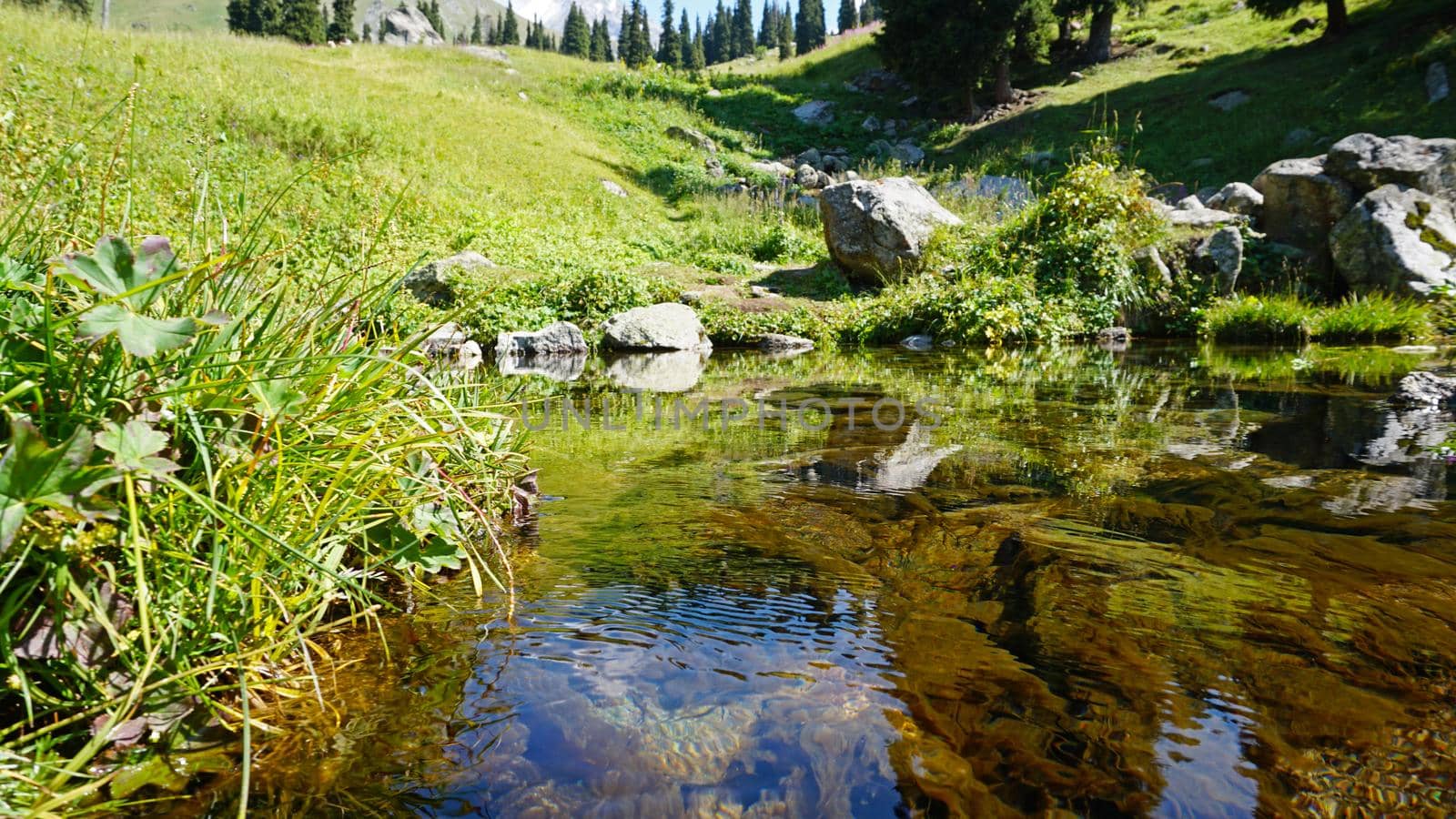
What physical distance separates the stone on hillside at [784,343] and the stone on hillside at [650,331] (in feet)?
3.05

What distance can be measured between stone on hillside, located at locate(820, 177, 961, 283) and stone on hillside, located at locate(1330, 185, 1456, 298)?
5.37 meters

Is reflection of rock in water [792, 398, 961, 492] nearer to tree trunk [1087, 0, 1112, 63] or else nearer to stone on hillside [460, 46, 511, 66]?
tree trunk [1087, 0, 1112, 63]

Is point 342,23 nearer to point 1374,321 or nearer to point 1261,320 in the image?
point 1261,320

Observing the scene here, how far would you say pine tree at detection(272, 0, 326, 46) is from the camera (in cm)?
5169

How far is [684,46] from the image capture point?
85562 millimetres

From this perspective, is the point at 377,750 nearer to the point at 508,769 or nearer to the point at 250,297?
the point at 508,769

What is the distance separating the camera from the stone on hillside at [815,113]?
31.8m

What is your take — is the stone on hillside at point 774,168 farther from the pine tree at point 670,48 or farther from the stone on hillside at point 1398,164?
the pine tree at point 670,48

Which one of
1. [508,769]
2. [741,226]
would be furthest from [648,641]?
[741,226]

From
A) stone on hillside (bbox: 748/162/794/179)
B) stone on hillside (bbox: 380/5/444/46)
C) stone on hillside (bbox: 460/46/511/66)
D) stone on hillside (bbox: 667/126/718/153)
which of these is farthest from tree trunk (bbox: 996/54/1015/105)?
stone on hillside (bbox: 380/5/444/46)

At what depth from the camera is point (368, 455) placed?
188cm

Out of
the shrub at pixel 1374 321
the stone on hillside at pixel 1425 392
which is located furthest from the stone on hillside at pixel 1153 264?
the stone on hillside at pixel 1425 392

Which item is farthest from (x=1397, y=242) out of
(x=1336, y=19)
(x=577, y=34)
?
(x=577, y=34)

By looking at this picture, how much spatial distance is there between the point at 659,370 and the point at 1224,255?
27.2 feet
